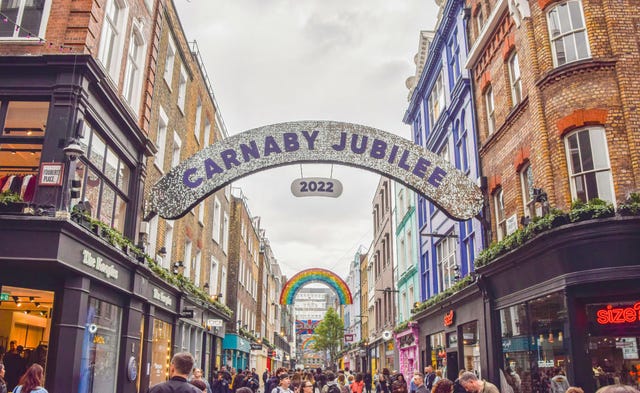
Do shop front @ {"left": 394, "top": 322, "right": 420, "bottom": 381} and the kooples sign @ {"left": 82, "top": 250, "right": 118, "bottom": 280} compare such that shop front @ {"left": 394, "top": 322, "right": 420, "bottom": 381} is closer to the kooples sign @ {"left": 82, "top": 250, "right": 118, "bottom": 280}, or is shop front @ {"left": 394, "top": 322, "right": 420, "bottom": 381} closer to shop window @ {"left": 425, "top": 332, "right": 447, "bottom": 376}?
shop window @ {"left": 425, "top": 332, "right": 447, "bottom": 376}

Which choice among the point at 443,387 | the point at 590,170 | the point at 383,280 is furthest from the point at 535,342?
the point at 383,280

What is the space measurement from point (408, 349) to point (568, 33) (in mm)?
20358

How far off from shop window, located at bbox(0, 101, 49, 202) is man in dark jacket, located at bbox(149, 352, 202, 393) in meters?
7.32

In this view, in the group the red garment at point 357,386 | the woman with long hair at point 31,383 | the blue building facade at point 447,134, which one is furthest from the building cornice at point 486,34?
the woman with long hair at point 31,383

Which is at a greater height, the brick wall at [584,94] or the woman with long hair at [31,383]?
the brick wall at [584,94]

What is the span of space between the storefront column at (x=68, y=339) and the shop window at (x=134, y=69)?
6.17 meters

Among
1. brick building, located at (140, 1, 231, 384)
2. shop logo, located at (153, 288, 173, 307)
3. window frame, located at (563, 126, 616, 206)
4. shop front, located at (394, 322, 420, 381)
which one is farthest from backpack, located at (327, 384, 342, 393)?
shop front, located at (394, 322, 420, 381)

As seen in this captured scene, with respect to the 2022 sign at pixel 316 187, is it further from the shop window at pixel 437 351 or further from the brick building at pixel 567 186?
the shop window at pixel 437 351

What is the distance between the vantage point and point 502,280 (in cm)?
1495

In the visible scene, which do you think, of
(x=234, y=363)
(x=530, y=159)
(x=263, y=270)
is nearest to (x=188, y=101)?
(x=530, y=159)

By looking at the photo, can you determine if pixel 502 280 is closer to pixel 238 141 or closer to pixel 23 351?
pixel 238 141

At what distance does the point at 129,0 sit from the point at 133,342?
9.34 meters

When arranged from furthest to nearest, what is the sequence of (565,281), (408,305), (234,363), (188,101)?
(234,363) < (408,305) < (188,101) < (565,281)

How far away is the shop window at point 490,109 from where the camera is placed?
1756cm
